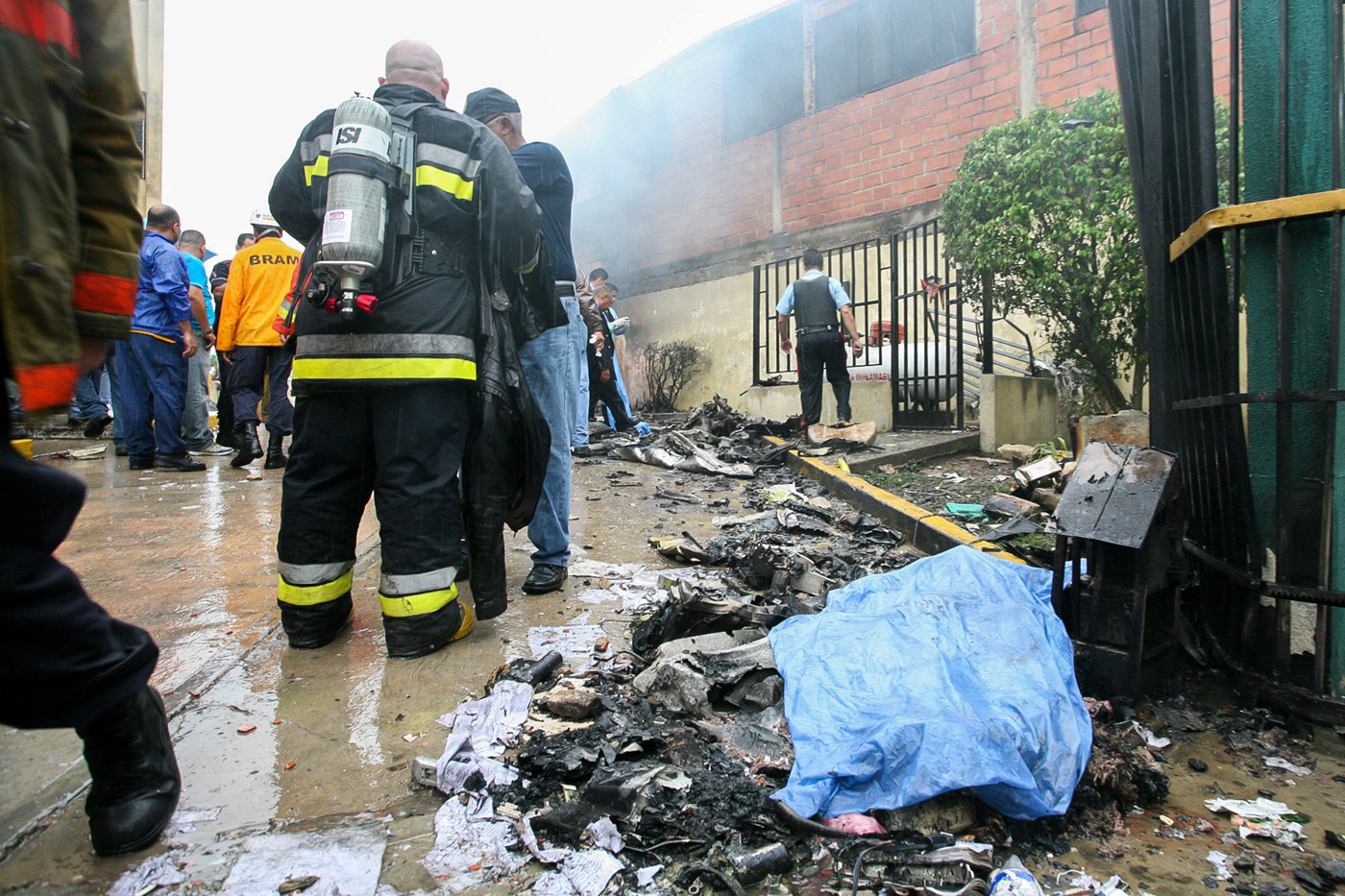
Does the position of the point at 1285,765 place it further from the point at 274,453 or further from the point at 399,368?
the point at 274,453

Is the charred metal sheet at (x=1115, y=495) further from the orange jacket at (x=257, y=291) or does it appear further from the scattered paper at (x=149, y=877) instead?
the orange jacket at (x=257, y=291)

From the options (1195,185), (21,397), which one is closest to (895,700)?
(21,397)

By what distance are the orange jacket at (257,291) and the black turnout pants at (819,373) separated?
4.92 meters

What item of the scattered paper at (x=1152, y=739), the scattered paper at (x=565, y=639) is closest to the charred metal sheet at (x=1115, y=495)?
the scattered paper at (x=1152, y=739)

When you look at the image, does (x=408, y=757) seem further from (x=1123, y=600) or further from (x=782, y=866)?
(x=1123, y=600)

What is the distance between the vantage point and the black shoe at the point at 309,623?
2465 millimetres

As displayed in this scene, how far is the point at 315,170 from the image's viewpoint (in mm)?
2381

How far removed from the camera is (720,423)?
8766 mm

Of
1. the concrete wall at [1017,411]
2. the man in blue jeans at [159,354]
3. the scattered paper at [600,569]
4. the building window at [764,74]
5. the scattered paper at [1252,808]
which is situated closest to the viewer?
the scattered paper at [1252,808]

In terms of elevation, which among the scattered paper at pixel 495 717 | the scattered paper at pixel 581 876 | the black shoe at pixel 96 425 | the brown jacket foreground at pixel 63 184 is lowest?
the scattered paper at pixel 581 876

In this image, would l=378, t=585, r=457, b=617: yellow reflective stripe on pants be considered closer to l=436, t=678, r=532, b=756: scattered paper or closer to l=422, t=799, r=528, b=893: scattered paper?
l=436, t=678, r=532, b=756: scattered paper

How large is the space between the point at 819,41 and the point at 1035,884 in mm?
12854

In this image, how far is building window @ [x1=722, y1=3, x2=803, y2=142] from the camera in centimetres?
1234

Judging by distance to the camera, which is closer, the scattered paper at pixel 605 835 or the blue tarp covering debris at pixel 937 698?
the scattered paper at pixel 605 835
